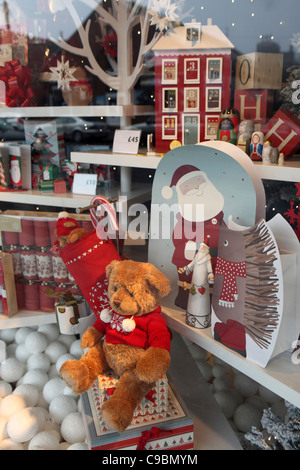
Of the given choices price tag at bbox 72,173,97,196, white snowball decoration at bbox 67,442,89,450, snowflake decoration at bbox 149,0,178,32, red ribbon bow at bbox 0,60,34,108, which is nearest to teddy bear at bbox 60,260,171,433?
white snowball decoration at bbox 67,442,89,450

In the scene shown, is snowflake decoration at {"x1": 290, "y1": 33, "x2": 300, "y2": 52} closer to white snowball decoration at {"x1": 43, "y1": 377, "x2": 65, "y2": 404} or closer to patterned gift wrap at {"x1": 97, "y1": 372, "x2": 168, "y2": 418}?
patterned gift wrap at {"x1": 97, "y1": 372, "x2": 168, "y2": 418}

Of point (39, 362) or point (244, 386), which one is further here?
point (39, 362)

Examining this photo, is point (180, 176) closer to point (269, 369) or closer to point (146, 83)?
point (146, 83)

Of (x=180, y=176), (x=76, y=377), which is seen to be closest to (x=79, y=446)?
(x=76, y=377)

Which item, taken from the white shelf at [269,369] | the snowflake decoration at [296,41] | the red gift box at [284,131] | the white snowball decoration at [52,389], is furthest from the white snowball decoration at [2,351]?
the snowflake decoration at [296,41]

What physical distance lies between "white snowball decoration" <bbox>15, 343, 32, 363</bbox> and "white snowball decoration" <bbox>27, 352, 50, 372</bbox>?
0.10ft

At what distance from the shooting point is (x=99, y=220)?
1.25 m

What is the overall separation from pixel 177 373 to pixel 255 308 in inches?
18.8

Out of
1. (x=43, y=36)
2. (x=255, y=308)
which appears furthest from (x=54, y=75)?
(x=255, y=308)

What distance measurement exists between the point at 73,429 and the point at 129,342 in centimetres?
29

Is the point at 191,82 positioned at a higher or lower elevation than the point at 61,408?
higher

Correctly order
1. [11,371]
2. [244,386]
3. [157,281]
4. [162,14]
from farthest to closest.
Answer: [11,371], [162,14], [244,386], [157,281]

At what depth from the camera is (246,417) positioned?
1.05m

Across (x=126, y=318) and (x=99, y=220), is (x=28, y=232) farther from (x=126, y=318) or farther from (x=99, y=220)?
(x=126, y=318)
